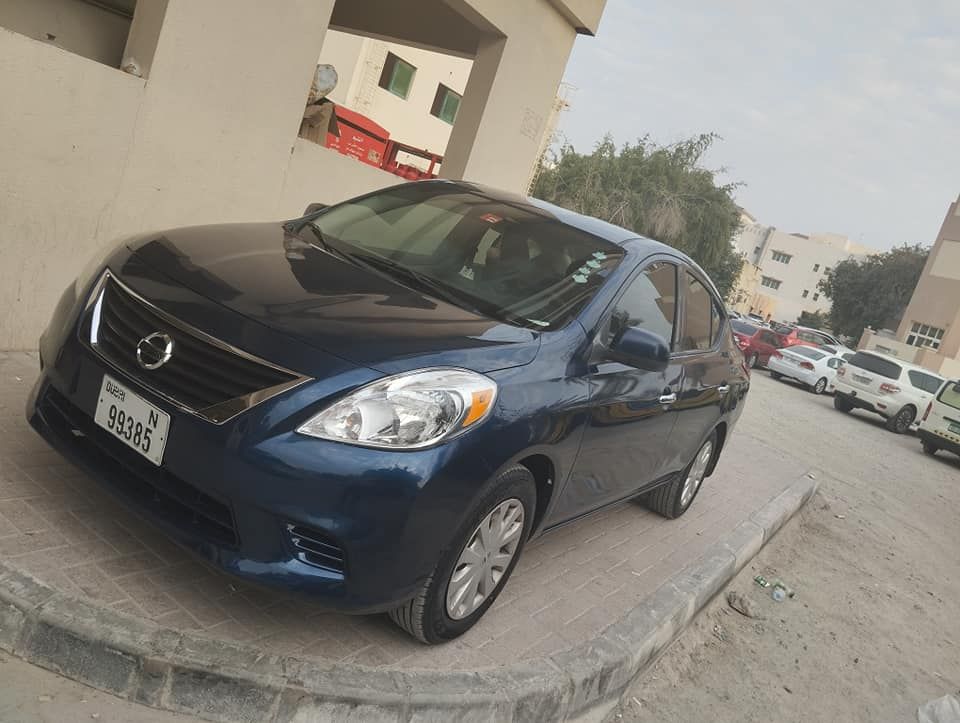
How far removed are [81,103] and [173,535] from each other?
3138 mm

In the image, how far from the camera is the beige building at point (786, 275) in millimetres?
84562

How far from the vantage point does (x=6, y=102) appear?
4461 mm

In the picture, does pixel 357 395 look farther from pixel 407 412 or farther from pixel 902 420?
pixel 902 420

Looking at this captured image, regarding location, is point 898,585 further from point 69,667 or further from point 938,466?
point 938,466

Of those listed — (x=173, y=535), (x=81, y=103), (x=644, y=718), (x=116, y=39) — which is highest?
(x=116, y=39)

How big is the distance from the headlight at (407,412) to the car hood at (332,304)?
0.18ft

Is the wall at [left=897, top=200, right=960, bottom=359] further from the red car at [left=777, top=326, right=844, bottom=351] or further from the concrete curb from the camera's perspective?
the concrete curb

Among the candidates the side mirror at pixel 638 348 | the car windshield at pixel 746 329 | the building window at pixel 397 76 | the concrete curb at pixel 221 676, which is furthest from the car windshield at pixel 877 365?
the concrete curb at pixel 221 676

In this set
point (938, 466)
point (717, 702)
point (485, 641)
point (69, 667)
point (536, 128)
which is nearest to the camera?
point (69, 667)

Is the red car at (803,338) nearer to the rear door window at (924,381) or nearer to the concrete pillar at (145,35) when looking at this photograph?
the rear door window at (924,381)

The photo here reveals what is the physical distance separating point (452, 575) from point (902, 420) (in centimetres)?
1934

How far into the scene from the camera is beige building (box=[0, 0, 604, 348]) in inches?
185


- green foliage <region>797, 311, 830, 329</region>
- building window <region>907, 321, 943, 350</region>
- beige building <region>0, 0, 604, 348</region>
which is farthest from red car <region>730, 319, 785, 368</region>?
green foliage <region>797, 311, 830, 329</region>

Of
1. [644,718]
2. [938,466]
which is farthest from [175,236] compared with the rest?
[938,466]
